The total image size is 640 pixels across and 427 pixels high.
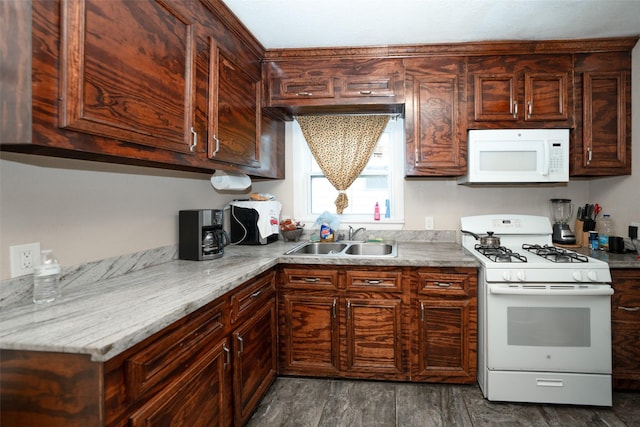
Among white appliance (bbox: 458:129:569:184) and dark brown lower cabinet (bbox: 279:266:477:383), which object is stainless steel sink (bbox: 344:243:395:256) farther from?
white appliance (bbox: 458:129:569:184)

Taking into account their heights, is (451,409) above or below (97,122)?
below

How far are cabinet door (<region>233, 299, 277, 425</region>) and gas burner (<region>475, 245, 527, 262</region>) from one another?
1.47 metres

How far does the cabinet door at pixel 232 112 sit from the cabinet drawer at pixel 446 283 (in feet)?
4.60

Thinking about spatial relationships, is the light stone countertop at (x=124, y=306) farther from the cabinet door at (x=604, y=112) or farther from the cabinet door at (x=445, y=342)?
the cabinet door at (x=604, y=112)

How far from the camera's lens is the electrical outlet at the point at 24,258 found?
127 centimetres

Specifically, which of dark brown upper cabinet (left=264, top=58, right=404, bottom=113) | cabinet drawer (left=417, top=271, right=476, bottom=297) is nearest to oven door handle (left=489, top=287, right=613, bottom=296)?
cabinet drawer (left=417, top=271, right=476, bottom=297)

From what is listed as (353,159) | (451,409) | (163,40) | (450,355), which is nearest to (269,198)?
(353,159)

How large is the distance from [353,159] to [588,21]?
5.84 ft

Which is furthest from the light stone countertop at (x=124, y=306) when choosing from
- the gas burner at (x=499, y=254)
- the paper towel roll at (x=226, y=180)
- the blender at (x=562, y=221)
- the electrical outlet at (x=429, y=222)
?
the blender at (x=562, y=221)

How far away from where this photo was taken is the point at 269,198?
9.64 feet

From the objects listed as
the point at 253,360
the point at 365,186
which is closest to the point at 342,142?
the point at 365,186

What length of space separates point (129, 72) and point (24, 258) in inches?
31.3

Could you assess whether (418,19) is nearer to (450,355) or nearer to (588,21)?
(588,21)

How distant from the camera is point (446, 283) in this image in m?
2.27
